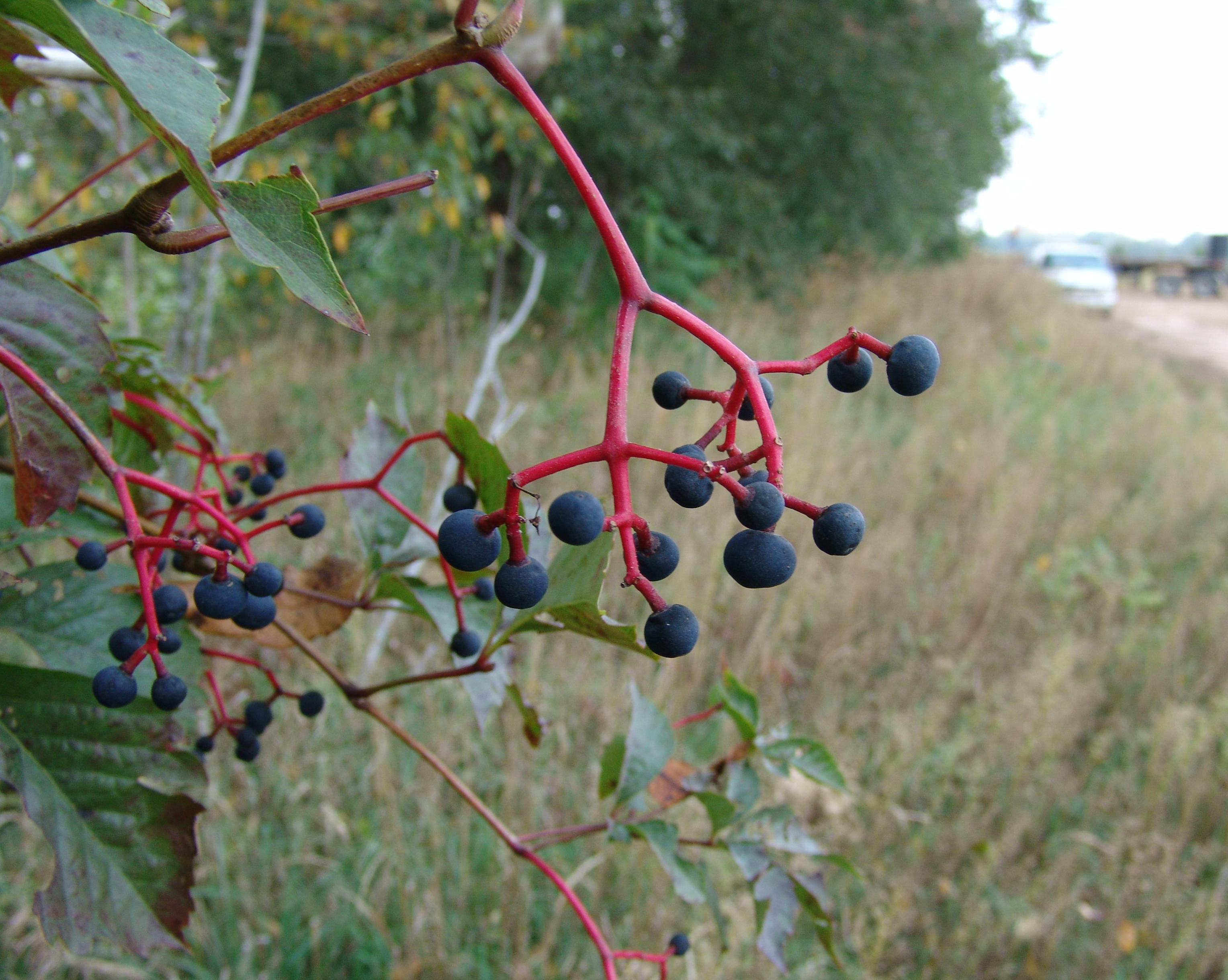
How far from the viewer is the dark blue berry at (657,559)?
44 centimetres

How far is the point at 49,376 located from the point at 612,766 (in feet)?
2.04

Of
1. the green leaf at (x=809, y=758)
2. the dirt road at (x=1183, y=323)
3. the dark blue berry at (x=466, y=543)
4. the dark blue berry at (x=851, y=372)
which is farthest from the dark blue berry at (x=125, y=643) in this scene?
the dirt road at (x=1183, y=323)

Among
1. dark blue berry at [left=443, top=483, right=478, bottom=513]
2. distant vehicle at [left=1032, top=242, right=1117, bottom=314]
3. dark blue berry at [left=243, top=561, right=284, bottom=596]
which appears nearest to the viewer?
dark blue berry at [left=243, top=561, right=284, bottom=596]

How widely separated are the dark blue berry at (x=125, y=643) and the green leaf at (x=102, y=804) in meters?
0.07

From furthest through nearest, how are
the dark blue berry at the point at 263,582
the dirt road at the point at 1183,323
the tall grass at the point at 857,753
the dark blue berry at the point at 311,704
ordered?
the dirt road at the point at 1183,323 → the tall grass at the point at 857,753 → the dark blue berry at the point at 311,704 → the dark blue berry at the point at 263,582

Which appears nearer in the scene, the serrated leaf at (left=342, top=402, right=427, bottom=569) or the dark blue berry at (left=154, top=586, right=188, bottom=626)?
the dark blue berry at (left=154, top=586, right=188, bottom=626)

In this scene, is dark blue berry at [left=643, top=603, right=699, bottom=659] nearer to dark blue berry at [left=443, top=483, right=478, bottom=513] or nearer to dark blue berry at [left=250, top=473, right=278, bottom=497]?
dark blue berry at [left=443, top=483, right=478, bottom=513]

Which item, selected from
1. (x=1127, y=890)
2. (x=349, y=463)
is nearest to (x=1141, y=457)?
(x=1127, y=890)

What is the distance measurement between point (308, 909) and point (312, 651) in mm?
1608

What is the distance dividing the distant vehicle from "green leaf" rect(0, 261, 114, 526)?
16985 millimetres

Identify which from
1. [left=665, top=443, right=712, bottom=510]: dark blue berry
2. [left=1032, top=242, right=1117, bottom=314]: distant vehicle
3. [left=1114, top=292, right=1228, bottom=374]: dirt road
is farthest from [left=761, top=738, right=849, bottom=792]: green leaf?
[left=1032, top=242, right=1117, bottom=314]: distant vehicle

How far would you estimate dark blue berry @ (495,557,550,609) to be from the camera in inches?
17.0

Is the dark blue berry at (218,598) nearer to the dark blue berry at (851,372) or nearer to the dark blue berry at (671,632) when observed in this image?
the dark blue berry at (671,632)

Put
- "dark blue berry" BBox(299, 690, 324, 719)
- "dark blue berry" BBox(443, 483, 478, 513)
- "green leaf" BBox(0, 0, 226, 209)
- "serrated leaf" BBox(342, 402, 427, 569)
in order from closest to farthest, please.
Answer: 1. "green leaf" BBox(0, 0, 226, 209)
2. "dark blue berry" BBox(443, 483, 478, 513)
3. "serrated leaf" BBox(342, 402, 427, 569)
4. "dark blue berry" BBox(299, 690, 324, 719)
